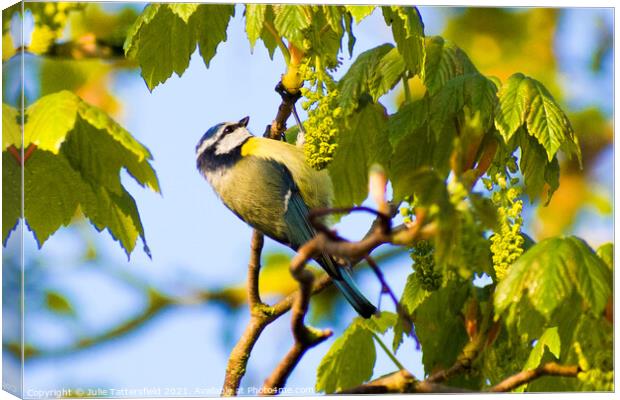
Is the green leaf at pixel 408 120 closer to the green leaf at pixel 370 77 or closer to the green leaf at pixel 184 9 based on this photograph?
the green leaf at pixel 370 77

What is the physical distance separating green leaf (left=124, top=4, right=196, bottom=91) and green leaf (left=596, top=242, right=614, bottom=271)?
2.46 feet

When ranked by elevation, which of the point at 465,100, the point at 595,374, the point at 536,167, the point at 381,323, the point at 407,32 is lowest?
the point at 595,374

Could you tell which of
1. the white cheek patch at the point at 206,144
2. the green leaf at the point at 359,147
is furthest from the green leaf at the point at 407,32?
the white cheek patch at the point at 206,144

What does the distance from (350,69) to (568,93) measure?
44 cm

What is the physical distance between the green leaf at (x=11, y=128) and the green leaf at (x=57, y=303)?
0.24 metres

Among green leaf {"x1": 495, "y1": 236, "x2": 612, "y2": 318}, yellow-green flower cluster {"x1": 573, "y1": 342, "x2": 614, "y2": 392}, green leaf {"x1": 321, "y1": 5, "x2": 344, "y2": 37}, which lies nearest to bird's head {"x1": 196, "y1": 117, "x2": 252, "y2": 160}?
green leaf {"x1": 321, "y1": 5, "x2": 344, "y2": 37}

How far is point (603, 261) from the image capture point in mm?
1585

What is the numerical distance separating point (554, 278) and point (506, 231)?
0.48 feet

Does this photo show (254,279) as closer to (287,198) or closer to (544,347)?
(287,198)

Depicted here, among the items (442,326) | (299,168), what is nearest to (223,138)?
(299,168)

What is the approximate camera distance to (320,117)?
1.62 m

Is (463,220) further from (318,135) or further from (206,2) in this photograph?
(206,2)

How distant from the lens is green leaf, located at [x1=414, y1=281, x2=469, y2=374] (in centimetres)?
171

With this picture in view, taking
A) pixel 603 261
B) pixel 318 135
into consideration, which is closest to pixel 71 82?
pixel 318 135
